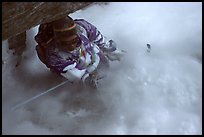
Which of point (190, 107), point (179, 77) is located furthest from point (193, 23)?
point (190, 107)

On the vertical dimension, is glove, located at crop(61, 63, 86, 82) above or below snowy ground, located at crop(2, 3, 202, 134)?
above

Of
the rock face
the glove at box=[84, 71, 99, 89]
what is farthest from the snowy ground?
the rock face

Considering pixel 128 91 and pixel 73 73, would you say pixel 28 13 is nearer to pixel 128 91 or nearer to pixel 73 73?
pixel 73 73

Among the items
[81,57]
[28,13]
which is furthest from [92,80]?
[28,13]

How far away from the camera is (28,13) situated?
964 millimetres

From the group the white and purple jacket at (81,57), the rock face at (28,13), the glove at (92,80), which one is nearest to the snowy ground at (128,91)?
the glove at (92,80)

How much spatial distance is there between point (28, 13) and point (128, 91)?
647 mm

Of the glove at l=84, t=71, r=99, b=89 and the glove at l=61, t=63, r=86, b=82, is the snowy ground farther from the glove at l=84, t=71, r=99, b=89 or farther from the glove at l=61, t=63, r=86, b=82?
the glove at l=61, t=63, r=86, b=82

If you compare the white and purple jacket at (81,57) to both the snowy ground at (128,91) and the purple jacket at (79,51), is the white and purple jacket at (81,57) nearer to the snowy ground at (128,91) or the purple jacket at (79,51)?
the purple jacket at (79,51)

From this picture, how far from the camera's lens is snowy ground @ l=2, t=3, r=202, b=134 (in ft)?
4.56

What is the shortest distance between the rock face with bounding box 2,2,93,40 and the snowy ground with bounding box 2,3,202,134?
517 millimetres

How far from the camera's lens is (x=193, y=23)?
5.96 feet

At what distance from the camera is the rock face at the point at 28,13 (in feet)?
3.08

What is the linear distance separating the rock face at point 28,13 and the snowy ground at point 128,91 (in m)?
0.52
